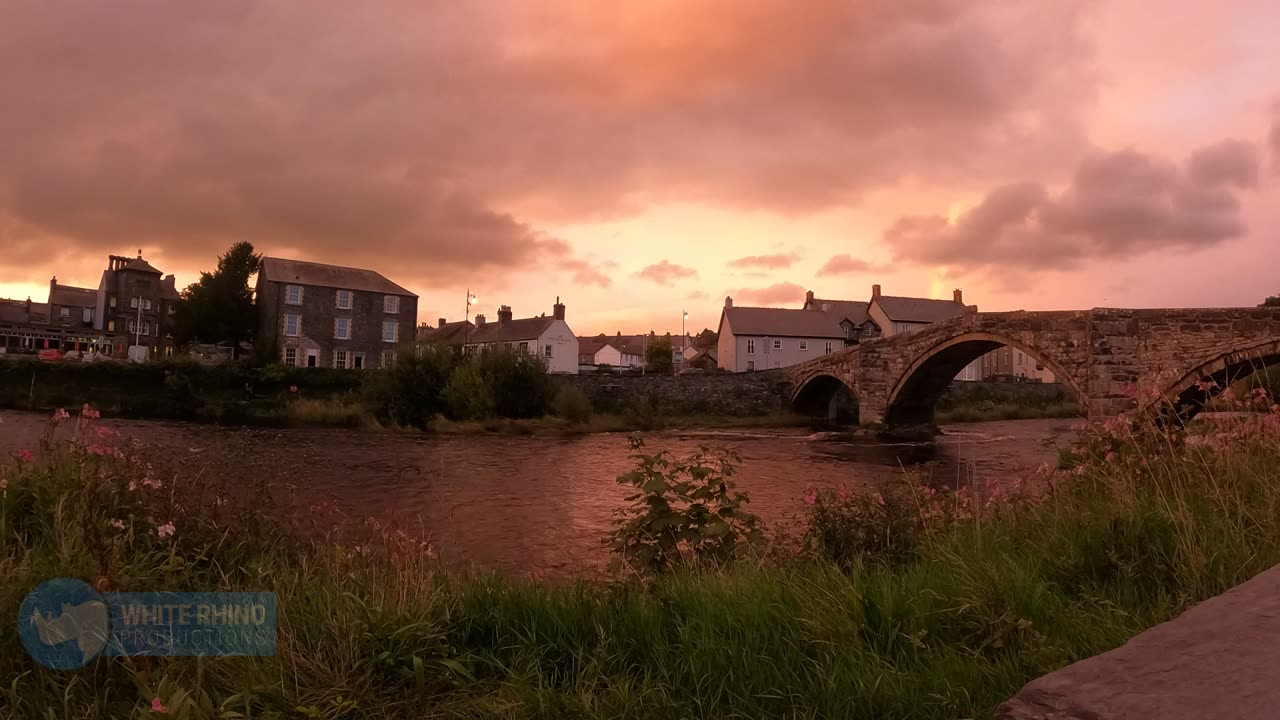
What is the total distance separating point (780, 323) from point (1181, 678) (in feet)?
230

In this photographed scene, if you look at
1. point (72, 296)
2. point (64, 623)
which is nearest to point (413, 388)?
point (64, 623)

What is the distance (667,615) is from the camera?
3.75 m

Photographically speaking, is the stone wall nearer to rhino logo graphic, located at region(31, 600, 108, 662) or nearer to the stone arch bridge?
the stone arch bridge

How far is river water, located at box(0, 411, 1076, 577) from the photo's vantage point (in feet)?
30.3

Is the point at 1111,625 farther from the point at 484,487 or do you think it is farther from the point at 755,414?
the point at 755,414

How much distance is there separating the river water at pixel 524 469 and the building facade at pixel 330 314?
2306 centimetres

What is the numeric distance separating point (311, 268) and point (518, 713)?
60.2 meters

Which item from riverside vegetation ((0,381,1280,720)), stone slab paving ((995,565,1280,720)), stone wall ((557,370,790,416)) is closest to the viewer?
stone slab paving ((995,565,1280,720))

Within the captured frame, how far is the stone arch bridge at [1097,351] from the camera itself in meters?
18.0

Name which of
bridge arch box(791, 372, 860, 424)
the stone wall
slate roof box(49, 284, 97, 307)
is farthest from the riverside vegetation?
slate roof box(49, 284, 97, 307)

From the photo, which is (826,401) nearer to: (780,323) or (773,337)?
(773,337)

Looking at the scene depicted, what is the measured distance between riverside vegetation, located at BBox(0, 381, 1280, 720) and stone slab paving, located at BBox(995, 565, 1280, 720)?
2.23ft

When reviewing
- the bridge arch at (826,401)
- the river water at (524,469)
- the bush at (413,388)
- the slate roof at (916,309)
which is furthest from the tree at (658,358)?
the river water at (524,469)

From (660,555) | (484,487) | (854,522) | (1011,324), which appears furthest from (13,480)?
(1011,324)
